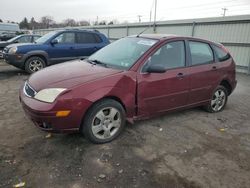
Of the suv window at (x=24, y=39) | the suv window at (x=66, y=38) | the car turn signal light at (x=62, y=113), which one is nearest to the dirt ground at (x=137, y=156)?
the car turn signal light at (x=62, y=113)

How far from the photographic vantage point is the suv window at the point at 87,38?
391 inches

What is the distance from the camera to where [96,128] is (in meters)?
3.71

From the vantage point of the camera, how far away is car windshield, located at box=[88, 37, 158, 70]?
416 cm

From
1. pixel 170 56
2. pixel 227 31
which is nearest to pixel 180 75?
pixel 170 56

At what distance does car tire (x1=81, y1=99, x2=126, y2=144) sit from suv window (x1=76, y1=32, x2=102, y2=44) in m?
6.74

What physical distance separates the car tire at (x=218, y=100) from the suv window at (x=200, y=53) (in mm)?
757

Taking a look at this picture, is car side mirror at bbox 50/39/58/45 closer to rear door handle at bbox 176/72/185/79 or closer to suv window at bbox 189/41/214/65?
suv window at bbox 189/41/214/65

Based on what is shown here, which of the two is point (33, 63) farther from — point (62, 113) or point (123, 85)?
point (62, 113)

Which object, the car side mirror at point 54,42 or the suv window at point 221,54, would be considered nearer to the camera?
the suv window at point 221,54

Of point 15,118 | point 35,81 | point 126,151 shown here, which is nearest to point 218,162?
point 126,151

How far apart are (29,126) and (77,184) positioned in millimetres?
1923

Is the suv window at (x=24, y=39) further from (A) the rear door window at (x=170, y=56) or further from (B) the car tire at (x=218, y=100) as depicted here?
(B) the car tire at (x=218, y=100)

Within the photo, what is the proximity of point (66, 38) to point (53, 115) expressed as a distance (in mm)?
6992

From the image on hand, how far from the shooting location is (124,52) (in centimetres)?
450
